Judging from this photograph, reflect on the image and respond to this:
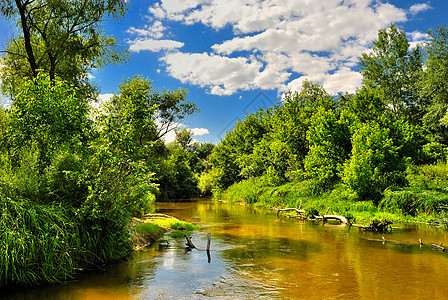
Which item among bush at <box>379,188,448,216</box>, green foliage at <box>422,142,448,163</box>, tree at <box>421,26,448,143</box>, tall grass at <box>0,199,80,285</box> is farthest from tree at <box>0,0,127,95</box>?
tree at <box>421,26,448,143</box>

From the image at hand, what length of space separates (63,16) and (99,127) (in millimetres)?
7896

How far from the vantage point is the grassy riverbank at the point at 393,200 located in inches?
776

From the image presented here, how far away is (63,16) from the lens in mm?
14750

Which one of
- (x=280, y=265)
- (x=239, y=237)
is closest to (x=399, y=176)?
(x=239, y=237)

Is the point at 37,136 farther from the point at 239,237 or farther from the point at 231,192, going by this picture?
the point at 231,192

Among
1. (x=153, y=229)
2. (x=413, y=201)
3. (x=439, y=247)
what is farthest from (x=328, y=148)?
(x=153, y=229)

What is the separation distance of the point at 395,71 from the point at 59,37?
42397 millimetres

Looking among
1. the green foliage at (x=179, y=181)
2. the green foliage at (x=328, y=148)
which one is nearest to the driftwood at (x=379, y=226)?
the green foliage at (x=328, y=148)

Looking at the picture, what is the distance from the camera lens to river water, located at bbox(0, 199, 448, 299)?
8.33 metres

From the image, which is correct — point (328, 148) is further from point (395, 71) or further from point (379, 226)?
point (395, 71)

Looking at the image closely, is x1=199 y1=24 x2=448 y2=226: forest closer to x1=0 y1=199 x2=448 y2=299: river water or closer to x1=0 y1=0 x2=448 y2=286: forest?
x1=0 y1=0 x2=448 y2=286: forest

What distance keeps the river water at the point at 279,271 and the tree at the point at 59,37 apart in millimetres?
10460

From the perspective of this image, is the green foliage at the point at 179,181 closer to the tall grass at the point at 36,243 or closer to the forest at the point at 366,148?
the forest at the point at 366,148

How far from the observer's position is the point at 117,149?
438 inches
